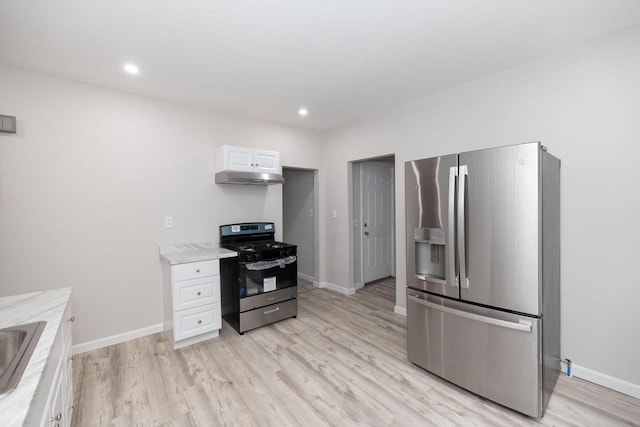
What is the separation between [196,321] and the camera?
112 inches

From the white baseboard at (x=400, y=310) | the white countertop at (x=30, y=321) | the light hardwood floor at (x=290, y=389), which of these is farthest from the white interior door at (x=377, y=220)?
the white countertop at (x=30, y=321)

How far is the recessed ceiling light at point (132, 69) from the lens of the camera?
2434 mm

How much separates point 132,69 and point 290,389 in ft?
9.74

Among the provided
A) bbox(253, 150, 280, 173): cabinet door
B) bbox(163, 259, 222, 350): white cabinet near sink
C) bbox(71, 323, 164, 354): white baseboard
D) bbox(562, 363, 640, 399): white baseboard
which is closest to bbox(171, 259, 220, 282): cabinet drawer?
bbox(163, 259, 222, 350): white cabinet near sink

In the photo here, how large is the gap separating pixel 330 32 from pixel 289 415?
8.67 ft

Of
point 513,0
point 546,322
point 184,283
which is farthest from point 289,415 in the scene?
point 513,0

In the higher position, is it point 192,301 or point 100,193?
point 100,193

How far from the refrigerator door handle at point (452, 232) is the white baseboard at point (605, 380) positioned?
1274mm

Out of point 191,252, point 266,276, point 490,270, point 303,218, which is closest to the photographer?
point 490,270

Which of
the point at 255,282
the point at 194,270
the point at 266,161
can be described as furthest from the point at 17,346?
the point at 266,161

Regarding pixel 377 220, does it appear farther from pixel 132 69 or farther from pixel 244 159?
pixel 132 69

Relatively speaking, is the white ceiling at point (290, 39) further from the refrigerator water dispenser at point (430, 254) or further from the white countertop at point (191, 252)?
the white countertop at point (191, 252)

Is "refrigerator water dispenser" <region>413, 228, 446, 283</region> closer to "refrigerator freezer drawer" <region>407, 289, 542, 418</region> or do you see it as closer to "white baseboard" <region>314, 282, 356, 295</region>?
"refrigerator freezer drawer" <region>407, 289, 542, 418</region>

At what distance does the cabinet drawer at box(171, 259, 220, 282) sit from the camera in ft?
8.88
